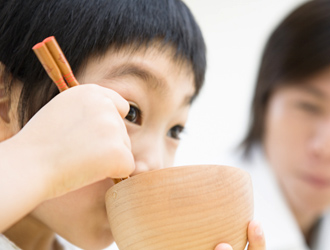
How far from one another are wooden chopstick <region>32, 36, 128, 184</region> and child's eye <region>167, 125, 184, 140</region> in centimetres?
28

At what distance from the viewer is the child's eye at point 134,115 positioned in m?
0.65

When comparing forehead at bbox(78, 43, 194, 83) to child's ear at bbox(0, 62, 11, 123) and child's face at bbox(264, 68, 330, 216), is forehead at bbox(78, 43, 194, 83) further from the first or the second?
child's face at bbox(264, 68, 330, 216)

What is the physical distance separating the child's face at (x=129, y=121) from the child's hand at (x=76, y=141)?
0.13 meters

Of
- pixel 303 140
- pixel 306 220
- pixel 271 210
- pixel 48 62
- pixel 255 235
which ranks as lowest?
pixel 306 220

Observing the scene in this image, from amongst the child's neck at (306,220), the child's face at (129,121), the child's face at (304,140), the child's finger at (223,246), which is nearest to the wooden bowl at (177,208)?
the child's finger at (223,246)

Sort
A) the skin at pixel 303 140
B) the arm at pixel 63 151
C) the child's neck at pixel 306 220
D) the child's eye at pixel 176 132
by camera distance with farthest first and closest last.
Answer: the child's neck at pixel 306 220 → the skin at pixel 303 140 → the child's eye at pixel 176 132 → the arm at pixel 63 151

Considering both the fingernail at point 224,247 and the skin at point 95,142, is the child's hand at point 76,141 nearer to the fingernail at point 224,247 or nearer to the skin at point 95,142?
the skin at point 95,142

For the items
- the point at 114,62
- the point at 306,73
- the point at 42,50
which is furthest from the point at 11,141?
the point at 306,73

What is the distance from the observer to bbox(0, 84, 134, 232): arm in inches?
17.5

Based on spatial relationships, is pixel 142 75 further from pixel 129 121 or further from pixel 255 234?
pixel 255 234

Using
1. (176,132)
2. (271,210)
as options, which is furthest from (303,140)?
(176,132)

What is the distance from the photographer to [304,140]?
1204 millimetres

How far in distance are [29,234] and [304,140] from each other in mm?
782

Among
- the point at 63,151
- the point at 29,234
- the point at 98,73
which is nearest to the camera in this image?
the point at 63,151
